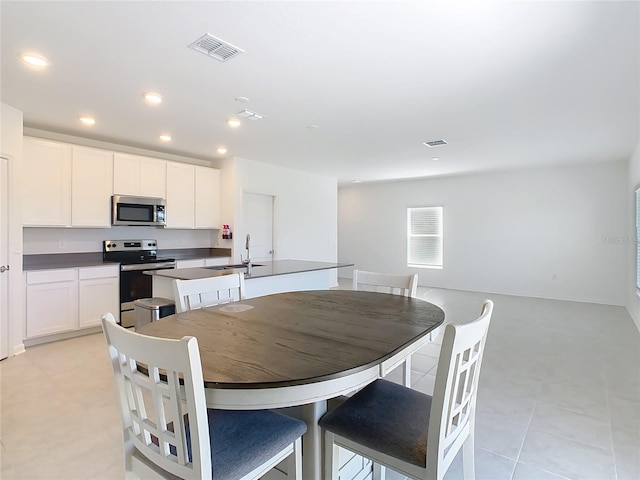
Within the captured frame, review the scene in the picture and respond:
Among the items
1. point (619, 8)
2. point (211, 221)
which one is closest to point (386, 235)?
point (211, 221)

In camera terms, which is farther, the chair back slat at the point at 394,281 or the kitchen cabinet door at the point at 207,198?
the kitchen cabinet door at the point at 207,198

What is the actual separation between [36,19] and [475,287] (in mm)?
7812

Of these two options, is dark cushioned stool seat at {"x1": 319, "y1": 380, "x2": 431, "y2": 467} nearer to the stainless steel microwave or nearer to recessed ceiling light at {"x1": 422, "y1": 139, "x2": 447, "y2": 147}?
recessed ceiling light at {"x1": 422, "y1": 139, "x2": 447, "y2": 147}

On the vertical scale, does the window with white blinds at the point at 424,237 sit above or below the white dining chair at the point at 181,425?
above

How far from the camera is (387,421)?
132cm

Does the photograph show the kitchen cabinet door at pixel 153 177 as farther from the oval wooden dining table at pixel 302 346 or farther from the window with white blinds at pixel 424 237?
the window with white blinds at pixel 424 237

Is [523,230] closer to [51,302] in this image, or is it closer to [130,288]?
[130,288]

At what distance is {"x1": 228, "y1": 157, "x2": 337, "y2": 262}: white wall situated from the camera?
570 centimetres

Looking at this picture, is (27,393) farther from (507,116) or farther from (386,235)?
(386,235)

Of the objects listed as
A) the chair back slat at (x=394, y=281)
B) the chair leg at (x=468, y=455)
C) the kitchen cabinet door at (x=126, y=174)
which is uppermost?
the kitchen cabinet door at (x=126, y=174)

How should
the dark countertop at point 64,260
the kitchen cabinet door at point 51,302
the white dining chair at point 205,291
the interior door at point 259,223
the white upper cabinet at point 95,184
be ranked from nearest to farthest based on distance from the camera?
the white dining chair at point 205,291, the kitchen cabinet door at point 51,302, the white upper cabinet at point 95,184, the dark countertop at point 64,260, the interior door at point 259,223

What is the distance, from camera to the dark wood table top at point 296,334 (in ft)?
3.52

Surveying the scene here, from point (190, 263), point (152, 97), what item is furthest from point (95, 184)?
point (152, 97)

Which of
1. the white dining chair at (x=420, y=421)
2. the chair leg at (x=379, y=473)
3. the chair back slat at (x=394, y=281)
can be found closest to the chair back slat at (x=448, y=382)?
the white dining chair at (x=420, y=421)
